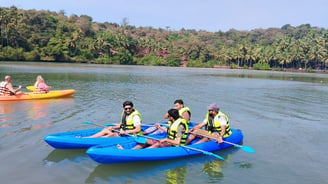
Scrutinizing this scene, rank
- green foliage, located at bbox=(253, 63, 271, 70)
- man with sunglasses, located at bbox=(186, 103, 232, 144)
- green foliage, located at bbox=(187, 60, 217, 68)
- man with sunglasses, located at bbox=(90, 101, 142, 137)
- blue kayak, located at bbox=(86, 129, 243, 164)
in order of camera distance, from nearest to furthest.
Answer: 1. blue kayak, located at bbox=(86, 129, 243, 164)
2. man with sunglasses, located at bbox=(90, 101, 142, 137)
3. man with sunglasses, located at bbox=(186, 103, 232, 144)
4. green foliage, located at bbox=(253, 63, 271, 70)
5. green foliage, located at bbox=(187, 60, 217, 68)

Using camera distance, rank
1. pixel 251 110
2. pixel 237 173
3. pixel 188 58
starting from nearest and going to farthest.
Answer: pixel 237 173 < pixel 251 110 < pixel 188 58

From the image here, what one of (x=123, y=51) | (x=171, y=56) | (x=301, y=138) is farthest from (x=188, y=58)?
(x=301, y=138)

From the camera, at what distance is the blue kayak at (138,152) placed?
22.5 feet

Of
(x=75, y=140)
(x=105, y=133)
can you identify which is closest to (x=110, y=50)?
(x=105, y=133)

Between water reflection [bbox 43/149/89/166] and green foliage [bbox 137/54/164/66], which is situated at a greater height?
green foliage [bbox 137/54/164/66]

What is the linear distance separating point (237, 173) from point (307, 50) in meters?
87.1

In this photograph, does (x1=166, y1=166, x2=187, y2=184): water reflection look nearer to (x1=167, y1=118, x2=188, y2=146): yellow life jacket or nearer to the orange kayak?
(x1=167, y1=118, x2=188, y2=146): yellow life jacket

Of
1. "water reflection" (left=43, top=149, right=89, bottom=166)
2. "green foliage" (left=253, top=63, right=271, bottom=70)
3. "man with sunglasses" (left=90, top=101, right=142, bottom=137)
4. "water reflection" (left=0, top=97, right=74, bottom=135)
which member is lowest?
"water reflection" (left=43, top=149, right=89, bottom=166)

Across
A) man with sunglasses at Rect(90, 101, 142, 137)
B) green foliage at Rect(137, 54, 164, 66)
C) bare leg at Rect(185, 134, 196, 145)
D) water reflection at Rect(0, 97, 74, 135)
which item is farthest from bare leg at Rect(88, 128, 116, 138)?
green foliage at Rect(137, 54, 164, 66)

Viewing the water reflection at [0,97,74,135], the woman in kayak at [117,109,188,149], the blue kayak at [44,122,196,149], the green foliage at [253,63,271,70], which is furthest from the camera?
the green foliage at [253,63,271,70]

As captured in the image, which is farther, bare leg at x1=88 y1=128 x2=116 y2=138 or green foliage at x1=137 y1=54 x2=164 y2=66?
green foliage at x1=137 y1=54 x2=164 y2=66

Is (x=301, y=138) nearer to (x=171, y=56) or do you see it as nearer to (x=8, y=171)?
(x=8, y=171)

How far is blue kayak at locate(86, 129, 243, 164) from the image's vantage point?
22.5ft

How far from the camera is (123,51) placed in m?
85.6
